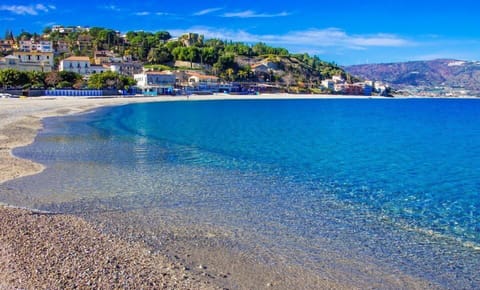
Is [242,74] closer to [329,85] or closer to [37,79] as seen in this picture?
[329,85]

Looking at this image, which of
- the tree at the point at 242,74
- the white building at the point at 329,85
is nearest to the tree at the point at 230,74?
the tree at the point at 242,74

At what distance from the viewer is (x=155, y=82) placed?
12619 centimetres

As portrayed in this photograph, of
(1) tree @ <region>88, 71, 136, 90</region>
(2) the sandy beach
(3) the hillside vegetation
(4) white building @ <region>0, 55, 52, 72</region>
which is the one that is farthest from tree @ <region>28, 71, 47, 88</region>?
A: (2) the sandy beach

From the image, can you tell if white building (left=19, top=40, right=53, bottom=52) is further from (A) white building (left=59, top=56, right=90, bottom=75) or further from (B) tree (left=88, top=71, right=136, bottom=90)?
(B) tree (left=88, top=71, right=136, bottom=90)

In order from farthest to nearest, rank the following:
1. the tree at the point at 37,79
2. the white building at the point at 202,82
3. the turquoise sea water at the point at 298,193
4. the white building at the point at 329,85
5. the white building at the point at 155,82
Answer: the white building at the point at 329,85, the white building at the point at 202,82, the white building at the point at 155,82, the tree at the point at 37,79, the turquoise sea water at the point at 298,193

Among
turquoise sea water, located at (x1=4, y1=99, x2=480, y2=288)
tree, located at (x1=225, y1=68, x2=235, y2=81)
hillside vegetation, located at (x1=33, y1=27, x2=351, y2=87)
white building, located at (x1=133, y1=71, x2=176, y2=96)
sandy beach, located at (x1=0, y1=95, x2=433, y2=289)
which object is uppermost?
hillside vegetation, located at (x1=33, y1=27, x2=351, y2=87)

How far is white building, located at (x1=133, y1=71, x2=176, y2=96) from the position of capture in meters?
121

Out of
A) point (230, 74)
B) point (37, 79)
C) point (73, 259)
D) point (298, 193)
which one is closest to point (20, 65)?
point (37, 79)

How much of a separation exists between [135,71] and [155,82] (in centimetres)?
1892

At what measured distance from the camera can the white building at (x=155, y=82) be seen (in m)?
121

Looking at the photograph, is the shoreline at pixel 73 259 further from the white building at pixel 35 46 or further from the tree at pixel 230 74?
the tree at pixel 230 74

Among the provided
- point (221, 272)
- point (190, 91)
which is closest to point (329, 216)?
point (221, 272)

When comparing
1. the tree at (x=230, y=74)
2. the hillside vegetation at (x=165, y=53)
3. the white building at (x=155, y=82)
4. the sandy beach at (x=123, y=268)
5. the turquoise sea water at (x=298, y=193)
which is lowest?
the turquoise sea water at (x=298, y=193)

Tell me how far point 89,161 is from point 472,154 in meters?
23.9
